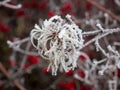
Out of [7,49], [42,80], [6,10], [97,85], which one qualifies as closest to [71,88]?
[97,85]

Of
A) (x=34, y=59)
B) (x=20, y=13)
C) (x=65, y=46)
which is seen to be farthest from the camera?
(x=20, y=13)

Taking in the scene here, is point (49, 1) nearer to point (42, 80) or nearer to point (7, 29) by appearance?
point (7, 29)

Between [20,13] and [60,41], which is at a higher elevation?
[20,13]

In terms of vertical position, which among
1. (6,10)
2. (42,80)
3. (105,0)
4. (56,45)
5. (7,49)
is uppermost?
(6,10)

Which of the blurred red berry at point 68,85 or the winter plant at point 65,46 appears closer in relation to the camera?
the winter plant at point 65,46

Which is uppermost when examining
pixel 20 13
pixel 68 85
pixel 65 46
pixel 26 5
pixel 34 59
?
pixel 26 5

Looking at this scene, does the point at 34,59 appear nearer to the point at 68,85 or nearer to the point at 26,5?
the point at 68,85

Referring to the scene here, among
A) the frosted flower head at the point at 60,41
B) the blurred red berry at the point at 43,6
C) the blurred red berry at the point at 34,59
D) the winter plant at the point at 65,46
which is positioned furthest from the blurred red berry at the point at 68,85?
the frosted flower head at the point at 60,41

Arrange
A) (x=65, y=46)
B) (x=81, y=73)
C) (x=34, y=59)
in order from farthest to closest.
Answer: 1. (x=34, y=59)
2. (x=81, y=73)
3. (x=65, y=46)

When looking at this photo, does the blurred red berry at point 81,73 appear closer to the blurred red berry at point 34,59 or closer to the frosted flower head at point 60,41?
the blurred red berry at point 34,59

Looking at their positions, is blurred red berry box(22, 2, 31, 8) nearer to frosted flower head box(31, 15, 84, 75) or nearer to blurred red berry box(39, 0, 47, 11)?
blurred red berry box(39, 0, 47, 11)

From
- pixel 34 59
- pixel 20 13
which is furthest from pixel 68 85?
pixel 20 13
